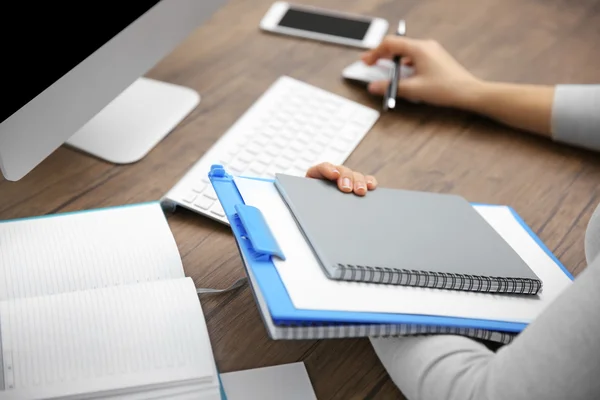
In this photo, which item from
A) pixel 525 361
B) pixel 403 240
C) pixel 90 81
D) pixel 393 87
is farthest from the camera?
pixel 393 87

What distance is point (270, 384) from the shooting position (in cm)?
68

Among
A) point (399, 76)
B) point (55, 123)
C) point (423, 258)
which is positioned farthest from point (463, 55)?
point (55, 123)

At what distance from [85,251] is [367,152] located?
17.0 inches

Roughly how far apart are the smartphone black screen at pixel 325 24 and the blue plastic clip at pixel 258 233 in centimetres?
64

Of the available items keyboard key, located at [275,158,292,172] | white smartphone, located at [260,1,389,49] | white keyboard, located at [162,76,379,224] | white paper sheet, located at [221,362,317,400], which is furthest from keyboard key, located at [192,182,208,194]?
white smartphone, located at [260,1,389,49]

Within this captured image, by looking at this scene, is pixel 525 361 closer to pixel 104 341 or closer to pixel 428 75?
pixel 104 341

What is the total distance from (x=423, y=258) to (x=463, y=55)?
63 cm

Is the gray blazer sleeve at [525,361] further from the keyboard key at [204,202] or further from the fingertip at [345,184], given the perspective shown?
A: the keyboard key at [204,202]

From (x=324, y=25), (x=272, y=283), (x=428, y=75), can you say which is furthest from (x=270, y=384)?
(x=324, y=25)

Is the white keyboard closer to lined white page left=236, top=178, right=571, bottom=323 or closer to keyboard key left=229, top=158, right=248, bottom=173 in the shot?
keyboard key left=229, top=158, right=248, bottom=173

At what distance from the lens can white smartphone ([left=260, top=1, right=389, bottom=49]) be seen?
1221 mm

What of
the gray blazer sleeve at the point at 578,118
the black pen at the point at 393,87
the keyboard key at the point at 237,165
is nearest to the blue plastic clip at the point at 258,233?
the keyboard key at the point at 237,165

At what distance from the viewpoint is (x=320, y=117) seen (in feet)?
3.36

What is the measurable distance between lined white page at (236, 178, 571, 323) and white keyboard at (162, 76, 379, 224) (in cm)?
15
